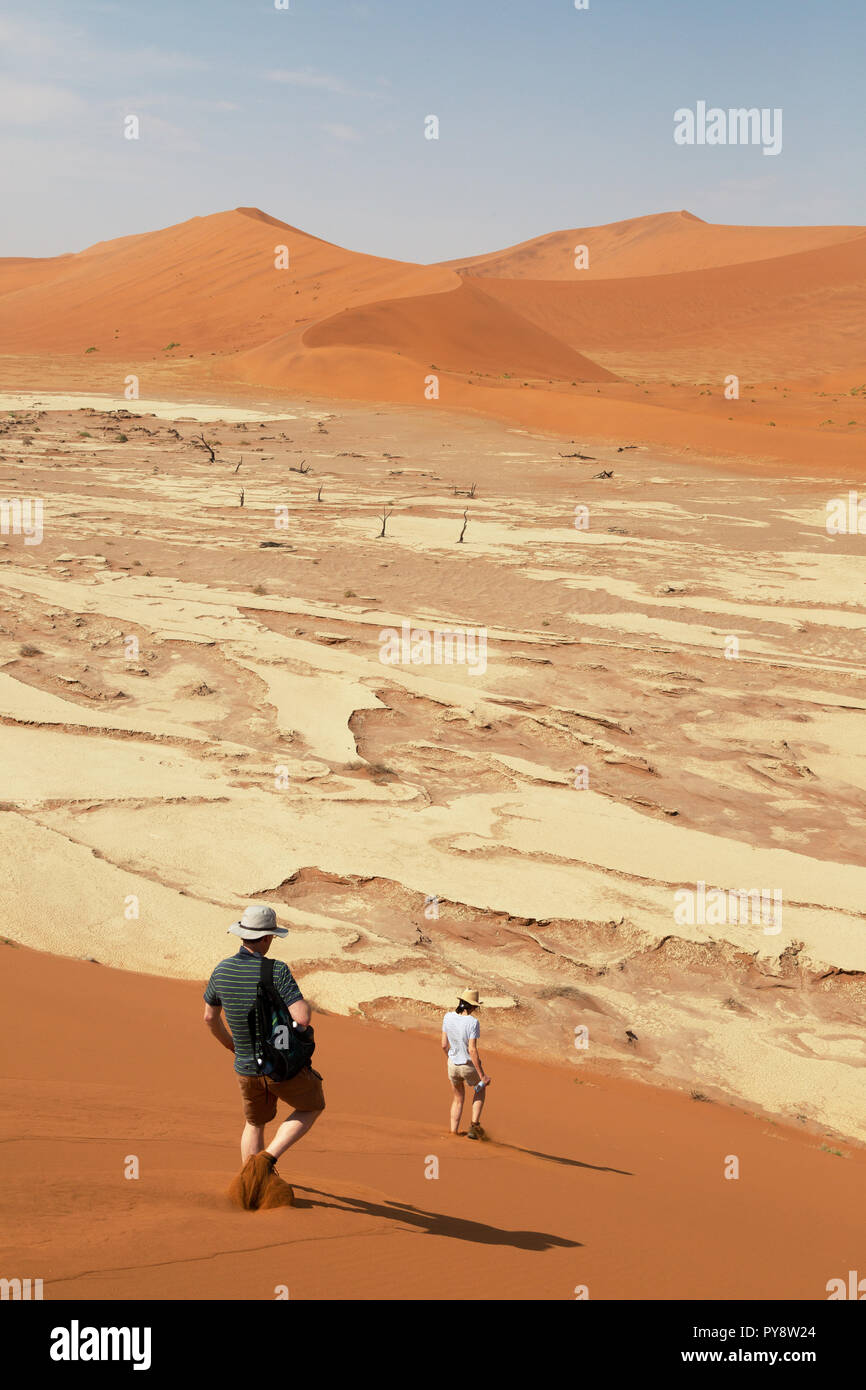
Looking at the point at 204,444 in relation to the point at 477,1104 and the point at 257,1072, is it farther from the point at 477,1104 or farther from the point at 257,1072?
the point at 257,1072

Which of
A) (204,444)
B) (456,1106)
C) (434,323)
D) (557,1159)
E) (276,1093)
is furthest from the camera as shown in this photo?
(434,323)

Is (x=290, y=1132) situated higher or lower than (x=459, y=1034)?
higher

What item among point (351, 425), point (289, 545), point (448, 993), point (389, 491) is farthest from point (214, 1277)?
point (351, 425)

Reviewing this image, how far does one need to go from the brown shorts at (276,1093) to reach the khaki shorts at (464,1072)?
128 centimetres

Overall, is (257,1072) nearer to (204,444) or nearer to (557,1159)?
(557,1159)

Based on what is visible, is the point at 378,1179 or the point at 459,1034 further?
the point at 459,1034

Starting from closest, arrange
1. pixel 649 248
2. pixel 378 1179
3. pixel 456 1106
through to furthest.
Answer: pixel 378 1179 < pixel 456 1106 < pixel 649 248

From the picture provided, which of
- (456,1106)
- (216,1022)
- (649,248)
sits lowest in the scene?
(456,1106)

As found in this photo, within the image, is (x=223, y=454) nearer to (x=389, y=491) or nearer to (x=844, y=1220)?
(x=389, y=491)

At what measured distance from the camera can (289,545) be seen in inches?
646

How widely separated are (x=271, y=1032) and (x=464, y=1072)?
153 centimetres

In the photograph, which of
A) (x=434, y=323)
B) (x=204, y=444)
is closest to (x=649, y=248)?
(x=434, y=323)

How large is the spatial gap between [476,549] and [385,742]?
7416 millimetres

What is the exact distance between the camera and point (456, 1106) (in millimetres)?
4883
